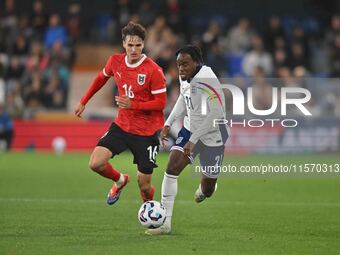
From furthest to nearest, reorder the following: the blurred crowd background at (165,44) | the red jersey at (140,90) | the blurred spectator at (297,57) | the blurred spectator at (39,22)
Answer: the blurred spectator at (39,22), the blurred spectator at (297,57), the blurred crowd background at (165,44), the red jersey at (140,90)

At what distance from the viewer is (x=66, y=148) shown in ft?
78.2

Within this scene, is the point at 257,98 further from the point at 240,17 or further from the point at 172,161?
the point at 172,161

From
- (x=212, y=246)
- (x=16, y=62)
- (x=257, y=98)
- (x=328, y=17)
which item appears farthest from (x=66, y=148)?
(x=212, y=246)

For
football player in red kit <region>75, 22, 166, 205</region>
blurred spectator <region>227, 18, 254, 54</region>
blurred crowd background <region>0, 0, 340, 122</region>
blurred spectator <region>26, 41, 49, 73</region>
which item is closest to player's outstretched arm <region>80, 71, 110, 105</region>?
football player in red kit <region>75, 22, 166, 205</region>

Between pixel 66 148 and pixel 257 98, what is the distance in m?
5.29

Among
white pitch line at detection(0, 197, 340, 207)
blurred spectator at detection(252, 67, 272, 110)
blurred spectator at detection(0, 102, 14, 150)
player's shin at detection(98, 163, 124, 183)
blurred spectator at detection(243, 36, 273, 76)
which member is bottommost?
blurred spectator at detection(0, 102, 14, 150)

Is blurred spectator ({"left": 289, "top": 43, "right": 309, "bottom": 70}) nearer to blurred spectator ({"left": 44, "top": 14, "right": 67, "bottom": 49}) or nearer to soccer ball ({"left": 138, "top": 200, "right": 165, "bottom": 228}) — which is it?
blurred spectator ({"left": 44, "top": 14, "right": 67, "bottom": 49})

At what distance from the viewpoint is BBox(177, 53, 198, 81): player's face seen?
10.8 m

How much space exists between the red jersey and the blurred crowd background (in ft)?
38.0

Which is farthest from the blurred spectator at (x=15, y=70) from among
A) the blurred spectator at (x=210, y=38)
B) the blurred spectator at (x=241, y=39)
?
the blurred spectator at (x=241, y=39)

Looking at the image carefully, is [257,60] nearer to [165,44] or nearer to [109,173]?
[165,44]

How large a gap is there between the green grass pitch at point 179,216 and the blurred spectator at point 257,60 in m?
5.57

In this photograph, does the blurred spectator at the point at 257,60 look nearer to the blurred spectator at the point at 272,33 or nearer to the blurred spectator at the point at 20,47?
the blurred spectator at the point at 272,33

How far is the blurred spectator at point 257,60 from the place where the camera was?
2467cm
